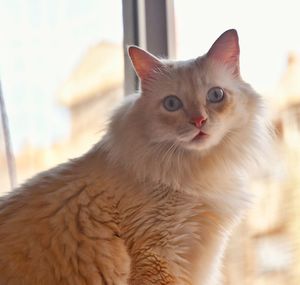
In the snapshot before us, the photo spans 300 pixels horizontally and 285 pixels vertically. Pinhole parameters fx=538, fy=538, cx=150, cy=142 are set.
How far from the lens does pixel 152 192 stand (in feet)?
4.70

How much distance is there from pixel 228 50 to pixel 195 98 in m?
0.18

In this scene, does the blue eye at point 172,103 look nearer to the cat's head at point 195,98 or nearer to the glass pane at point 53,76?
the cat's head at point 195,98

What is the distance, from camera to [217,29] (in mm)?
1989

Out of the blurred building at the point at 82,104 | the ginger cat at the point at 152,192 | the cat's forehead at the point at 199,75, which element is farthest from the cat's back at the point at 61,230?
the blurred building at the point at 82,104

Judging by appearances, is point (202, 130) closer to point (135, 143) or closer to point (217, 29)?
point (135, 143)

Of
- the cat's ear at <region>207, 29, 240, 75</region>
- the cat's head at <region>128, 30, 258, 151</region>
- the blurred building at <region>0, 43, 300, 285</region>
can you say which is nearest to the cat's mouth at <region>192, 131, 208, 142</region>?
the cat's head at <region>128, 30, 258, 151</region>

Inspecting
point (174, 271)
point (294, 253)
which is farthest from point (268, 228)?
point (174, 271)

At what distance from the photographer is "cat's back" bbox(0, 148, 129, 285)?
1352mm

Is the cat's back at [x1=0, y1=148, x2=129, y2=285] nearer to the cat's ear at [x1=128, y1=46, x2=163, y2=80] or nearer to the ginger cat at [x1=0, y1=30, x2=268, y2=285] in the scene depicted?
the ginger cat at [x1=0, y1=30, x2=268, y2=285]

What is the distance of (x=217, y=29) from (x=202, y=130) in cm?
Result: 74

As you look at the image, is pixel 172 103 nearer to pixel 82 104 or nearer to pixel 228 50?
pixel 228 50

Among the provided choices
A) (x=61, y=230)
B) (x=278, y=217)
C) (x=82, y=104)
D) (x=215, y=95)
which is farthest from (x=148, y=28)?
(x=61, y=230)

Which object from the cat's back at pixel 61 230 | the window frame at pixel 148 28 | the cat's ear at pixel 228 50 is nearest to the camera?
the cat's back at pixel 61 230

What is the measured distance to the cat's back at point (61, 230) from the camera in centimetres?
135
